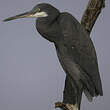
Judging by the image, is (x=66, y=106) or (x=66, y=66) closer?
(x=66, y=66)

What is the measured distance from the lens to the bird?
1.48 m

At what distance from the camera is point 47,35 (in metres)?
1.48

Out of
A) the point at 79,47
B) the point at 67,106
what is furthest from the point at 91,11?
the point at 67,106

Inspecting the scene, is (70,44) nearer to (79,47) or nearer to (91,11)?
(79,47)

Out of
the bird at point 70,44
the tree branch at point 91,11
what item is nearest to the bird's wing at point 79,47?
the bird at point 70,44

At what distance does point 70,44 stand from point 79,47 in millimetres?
45

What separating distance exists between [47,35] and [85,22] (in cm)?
38

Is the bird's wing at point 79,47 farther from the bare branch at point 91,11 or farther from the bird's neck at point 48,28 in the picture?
the bare branch at point 91,11

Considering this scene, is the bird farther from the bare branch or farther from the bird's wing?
the bare branch

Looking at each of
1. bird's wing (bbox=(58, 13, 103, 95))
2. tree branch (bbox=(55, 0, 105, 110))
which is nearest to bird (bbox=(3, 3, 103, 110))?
bird's wing (bbox=(58, 13, 103, 95))

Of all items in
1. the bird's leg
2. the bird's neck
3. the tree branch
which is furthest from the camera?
the tree branch

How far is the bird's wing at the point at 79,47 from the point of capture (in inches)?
58.3

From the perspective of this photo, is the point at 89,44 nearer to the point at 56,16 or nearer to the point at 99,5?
the point at 56,16

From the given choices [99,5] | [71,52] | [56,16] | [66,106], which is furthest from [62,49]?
[99,5]
